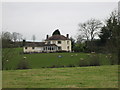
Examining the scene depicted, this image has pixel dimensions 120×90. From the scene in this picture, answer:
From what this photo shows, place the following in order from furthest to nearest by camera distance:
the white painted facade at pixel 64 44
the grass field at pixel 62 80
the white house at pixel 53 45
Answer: the white painted facade at pixel 64 44
the white house at pixel 53 45
the grass field at pixel 62 80

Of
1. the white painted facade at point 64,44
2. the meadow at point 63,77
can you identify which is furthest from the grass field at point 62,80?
the white painted facade at point 64,44

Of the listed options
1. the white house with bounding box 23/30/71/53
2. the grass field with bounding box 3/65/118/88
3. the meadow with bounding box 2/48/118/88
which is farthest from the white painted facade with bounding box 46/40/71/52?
the grass field with bounding box 3/65/118/88

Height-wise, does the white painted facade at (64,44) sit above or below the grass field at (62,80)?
above

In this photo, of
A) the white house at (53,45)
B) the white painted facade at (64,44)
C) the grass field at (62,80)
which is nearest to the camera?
the grass field at (62,80)

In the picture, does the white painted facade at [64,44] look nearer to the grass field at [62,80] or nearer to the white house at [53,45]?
the white house at [53,45]

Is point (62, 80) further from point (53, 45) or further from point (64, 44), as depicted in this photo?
point (64, 44)

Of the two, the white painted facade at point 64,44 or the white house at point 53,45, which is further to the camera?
the white painted facade at point 64,44

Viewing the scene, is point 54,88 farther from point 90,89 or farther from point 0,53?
point 0,53

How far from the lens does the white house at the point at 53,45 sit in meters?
54.2

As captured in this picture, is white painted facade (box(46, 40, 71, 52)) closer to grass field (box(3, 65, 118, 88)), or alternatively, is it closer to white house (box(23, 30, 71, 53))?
white house (box(23, 30, 71, 53))

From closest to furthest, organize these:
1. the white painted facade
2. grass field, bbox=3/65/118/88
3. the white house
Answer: grass field, bbox=3/65/118/88 → the white house → the white painted facade

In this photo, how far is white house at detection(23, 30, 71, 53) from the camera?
54219 mm

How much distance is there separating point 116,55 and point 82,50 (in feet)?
119

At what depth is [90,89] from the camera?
610cm
